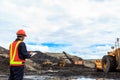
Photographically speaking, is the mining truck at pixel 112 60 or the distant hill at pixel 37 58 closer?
the mining truck at pixel 112 60

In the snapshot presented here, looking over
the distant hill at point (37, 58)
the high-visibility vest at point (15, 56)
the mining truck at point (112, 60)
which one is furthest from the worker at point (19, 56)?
the distant hill at point (37, 58)

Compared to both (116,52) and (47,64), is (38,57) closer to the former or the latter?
(47,64)

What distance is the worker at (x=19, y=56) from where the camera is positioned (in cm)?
1041

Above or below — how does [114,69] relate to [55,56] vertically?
below

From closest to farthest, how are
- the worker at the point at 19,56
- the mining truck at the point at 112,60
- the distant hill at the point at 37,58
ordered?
the worker at the point at 19,56, the mining truck at the point at 112,60, the distant hill at the point at 37,58

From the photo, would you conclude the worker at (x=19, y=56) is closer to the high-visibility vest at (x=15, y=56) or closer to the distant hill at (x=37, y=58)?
the high-visibility vest at (x=15, y=56)

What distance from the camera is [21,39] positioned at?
34.6 feet

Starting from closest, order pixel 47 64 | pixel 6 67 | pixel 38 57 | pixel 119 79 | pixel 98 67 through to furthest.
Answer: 1. pixel 119 79
2. pixel 98 67
3. pixel 6 67
4. pixel 47 64
5. pixel 38 57

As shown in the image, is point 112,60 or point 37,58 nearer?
point 112,60

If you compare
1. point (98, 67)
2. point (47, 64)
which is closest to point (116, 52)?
point (98, 67)

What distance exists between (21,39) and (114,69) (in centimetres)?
1782

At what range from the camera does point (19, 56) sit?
10.5m

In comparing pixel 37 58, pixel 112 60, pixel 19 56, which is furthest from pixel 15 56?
pixel 37 58

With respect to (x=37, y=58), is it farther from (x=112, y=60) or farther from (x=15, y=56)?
(x=15, y=56)
